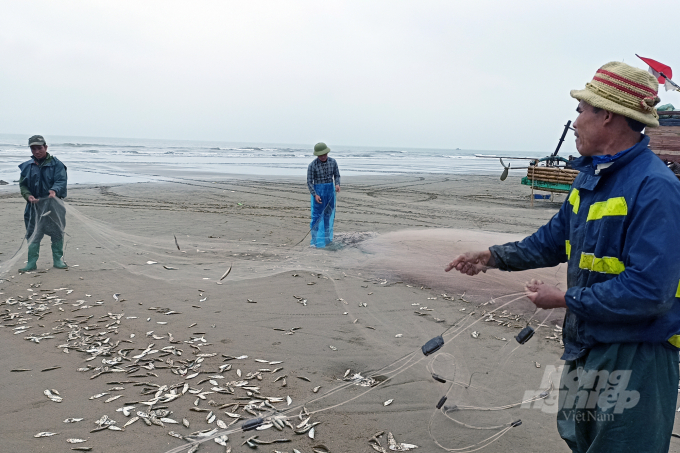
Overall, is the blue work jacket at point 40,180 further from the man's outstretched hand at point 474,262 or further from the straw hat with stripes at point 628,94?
the straw hat with stripes at point 628,94

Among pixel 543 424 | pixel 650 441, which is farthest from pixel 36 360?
pixel 650 441

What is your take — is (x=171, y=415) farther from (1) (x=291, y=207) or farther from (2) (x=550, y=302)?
(1) (x=291, y=207)

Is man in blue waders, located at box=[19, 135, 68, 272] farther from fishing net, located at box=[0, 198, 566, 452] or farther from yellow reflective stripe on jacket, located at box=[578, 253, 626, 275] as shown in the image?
yellow reflective stripe on jacket, located at box=[578, 253, 626, 275]

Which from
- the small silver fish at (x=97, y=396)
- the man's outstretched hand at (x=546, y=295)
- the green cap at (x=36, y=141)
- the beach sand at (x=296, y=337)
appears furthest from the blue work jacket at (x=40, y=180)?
the man's outstretched hand at (x=546, y=295)

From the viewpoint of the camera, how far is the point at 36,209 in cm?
712

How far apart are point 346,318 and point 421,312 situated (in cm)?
88

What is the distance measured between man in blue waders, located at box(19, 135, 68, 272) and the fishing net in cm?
5

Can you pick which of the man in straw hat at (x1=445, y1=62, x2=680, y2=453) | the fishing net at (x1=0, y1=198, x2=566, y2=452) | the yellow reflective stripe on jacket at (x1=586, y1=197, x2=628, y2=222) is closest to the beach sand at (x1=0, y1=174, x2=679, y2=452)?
the fishing net at (x1=0, y1=198, x2=566, y2=452)

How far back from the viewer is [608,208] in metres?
1.92

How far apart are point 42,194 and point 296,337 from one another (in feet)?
16.6

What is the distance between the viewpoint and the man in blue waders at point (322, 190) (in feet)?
29.9

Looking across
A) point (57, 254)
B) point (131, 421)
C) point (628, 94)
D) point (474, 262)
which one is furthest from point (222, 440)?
point (57, 254)

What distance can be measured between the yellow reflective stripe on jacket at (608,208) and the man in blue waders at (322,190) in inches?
283

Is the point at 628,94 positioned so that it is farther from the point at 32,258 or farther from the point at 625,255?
the point at 32,258
